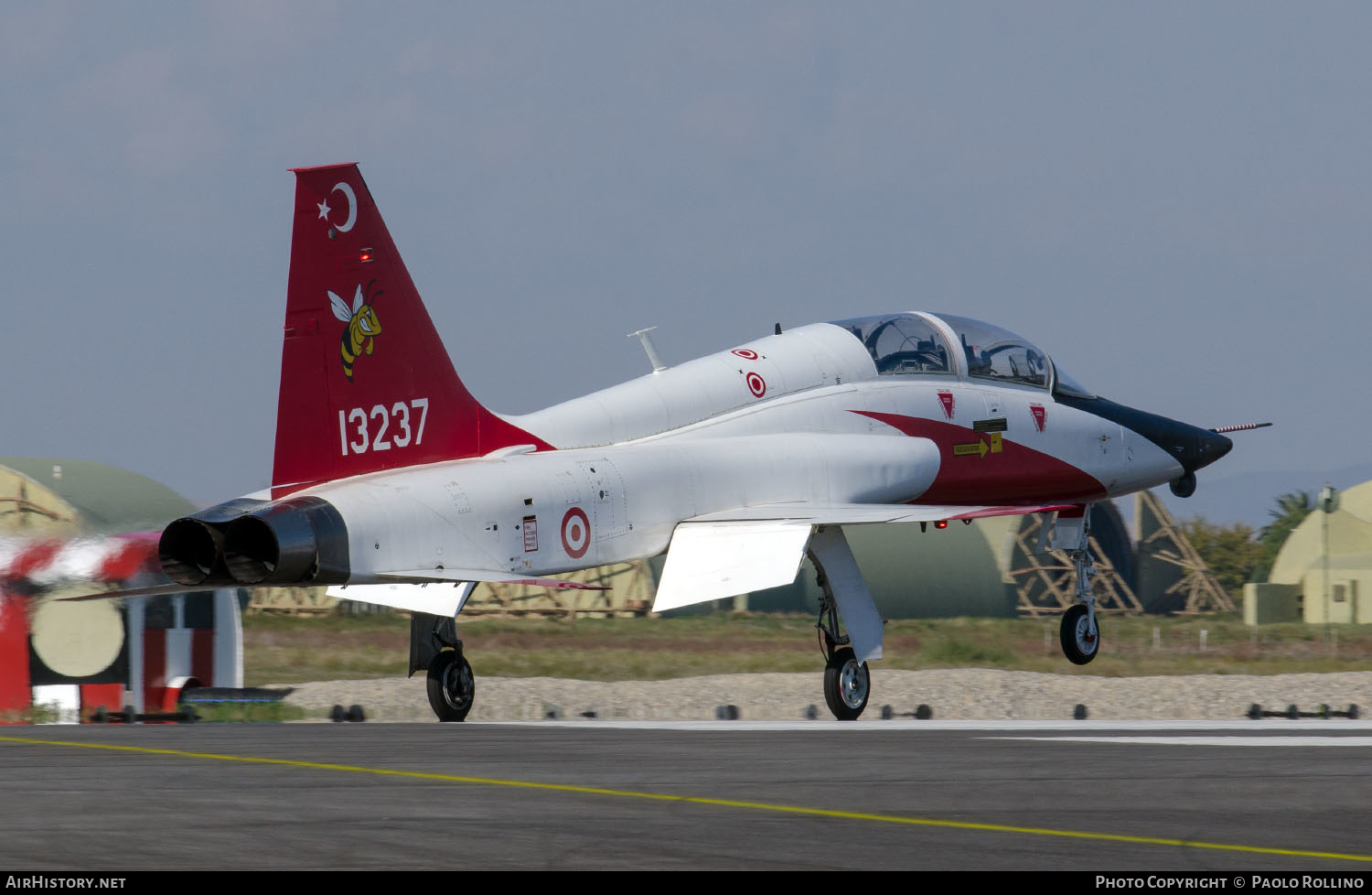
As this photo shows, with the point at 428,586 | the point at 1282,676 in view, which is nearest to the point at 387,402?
the point at 428,586

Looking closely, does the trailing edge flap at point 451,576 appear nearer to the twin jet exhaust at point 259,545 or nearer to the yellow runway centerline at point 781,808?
the twin jet exhaust at point 259,545

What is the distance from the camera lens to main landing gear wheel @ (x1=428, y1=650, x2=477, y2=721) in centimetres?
1823

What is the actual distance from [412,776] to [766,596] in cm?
5277

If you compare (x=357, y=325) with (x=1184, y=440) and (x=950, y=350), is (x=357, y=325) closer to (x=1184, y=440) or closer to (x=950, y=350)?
(x=950, y=350)

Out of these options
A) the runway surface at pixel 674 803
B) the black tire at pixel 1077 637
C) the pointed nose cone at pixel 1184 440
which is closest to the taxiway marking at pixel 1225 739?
the runway surface at pixel 674 803

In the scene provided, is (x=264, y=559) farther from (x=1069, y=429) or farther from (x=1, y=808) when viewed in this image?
(x=1069, y=429)

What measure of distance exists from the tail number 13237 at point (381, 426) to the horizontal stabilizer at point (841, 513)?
325cm

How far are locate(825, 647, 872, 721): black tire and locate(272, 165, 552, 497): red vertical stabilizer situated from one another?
15.0ft

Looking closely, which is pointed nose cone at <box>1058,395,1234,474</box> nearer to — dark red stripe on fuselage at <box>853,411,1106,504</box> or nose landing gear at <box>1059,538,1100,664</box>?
dark red stripe on fuselage at <box>853,411,1106,504</box>

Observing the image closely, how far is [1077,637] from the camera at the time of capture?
20922 millimetres

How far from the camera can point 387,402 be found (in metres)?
16.8

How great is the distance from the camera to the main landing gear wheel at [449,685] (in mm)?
18234

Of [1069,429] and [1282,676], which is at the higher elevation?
[1069,429]

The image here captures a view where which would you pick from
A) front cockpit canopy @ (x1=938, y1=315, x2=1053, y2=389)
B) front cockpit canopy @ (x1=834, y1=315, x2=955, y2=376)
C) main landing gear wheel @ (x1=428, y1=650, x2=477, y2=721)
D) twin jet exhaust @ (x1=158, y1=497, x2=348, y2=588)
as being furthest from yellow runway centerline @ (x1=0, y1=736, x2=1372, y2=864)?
front cockpit canopy @ (x1=938, y1=315, x2=1053, y2=389)
